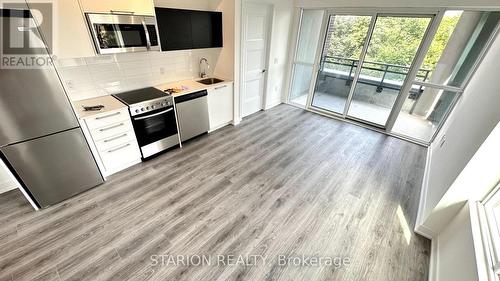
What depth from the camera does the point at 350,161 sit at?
10.2 feet

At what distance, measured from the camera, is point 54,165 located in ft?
6.84

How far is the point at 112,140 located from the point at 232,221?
5.94 ft

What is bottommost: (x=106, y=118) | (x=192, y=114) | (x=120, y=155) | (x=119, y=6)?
(x=120, y=155)

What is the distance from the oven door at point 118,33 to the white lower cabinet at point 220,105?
1183mm

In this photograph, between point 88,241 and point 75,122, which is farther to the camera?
point 75,122

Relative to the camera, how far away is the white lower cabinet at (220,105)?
3475mm

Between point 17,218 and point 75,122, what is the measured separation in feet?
3.84

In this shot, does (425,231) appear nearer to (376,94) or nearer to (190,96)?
(376,94)

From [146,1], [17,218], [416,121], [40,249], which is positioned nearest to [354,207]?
[416,121]

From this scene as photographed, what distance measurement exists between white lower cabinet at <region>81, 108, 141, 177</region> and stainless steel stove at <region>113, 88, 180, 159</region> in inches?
3.6

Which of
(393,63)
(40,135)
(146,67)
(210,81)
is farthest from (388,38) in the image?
(40,135)

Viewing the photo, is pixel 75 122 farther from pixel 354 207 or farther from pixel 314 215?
pixel 354 207

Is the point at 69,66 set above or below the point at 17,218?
above

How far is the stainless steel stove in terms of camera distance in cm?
263
